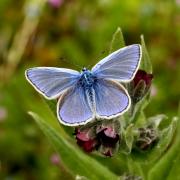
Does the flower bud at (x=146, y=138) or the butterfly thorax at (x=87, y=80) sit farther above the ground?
the butterfly thorax at (x=87, y=80)

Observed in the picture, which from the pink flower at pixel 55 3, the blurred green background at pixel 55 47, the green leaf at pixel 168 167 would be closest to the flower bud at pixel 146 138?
the green leaf at pixel 168 167

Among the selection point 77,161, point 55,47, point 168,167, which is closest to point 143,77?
point 168,167

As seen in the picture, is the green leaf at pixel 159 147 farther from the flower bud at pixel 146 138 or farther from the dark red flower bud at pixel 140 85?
the dark red flower bud at pixel 140 85

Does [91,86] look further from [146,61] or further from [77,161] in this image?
[77,161]

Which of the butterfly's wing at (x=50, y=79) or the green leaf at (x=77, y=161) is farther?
the green leaf at (x=77, y=161)

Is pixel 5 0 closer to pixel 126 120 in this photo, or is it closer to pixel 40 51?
pixel 40 51

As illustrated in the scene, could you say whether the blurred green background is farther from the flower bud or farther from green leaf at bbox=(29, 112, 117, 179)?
the flower bud

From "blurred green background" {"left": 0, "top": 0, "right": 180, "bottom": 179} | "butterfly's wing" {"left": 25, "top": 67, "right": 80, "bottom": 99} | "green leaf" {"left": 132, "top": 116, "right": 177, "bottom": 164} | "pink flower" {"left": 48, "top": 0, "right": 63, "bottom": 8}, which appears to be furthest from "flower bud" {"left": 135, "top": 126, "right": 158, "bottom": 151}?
"pink flower" {"left": 48, "top": 0, "right": 63, "bottom": 8}
